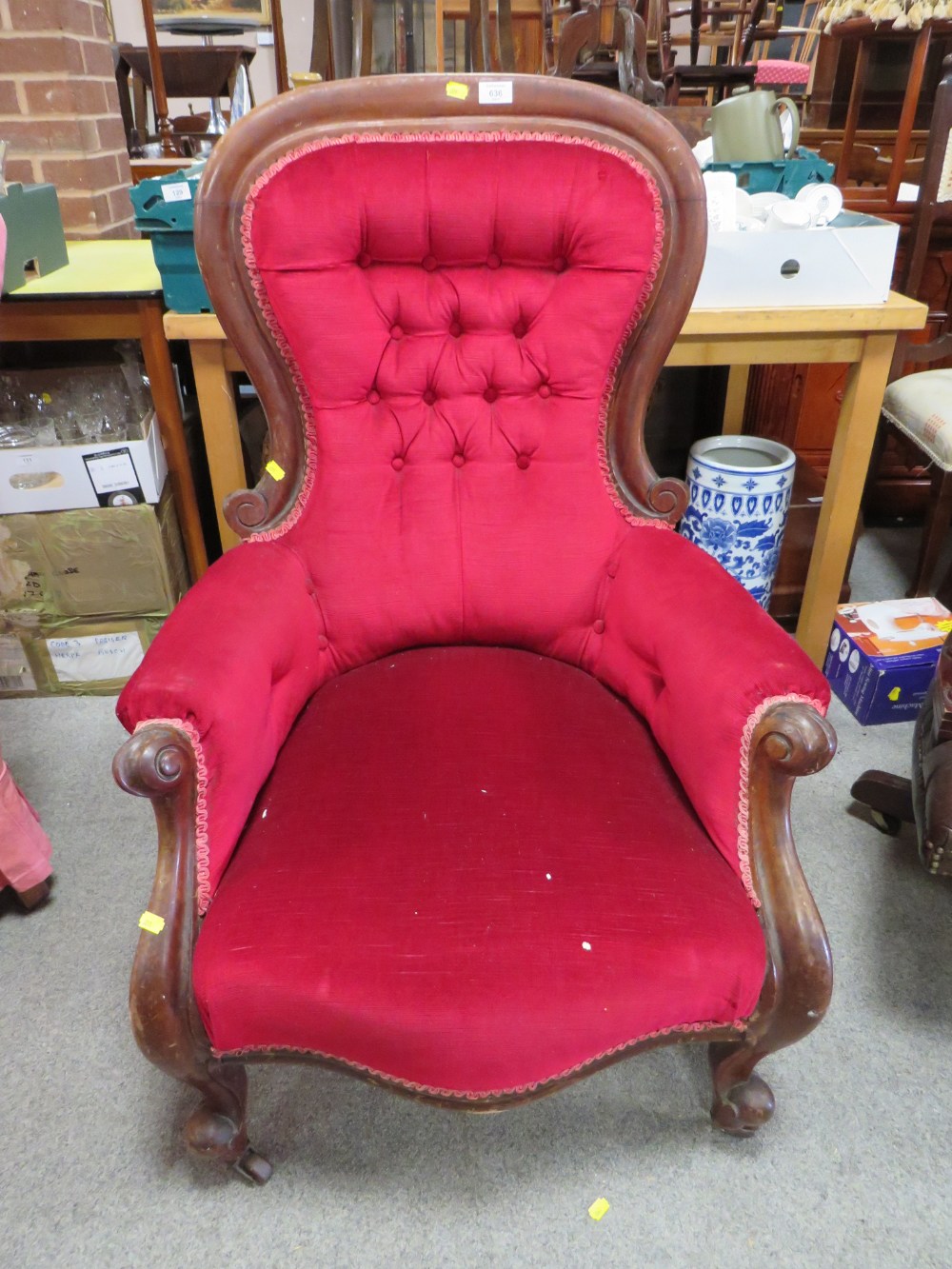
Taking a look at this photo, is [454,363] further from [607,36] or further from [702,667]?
[607,36]

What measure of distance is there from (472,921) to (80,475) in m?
1.23

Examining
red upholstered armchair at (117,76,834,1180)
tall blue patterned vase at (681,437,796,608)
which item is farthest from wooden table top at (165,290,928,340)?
red upholstered armchair at (117,76,834,1180)

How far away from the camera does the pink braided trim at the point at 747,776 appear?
33.0 inches

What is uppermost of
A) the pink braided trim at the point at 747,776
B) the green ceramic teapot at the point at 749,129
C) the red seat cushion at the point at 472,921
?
the green ceramic teapot at the point at 749,129

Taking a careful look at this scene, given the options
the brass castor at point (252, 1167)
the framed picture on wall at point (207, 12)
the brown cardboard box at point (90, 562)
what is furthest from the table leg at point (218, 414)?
the framed picture on wall at point (207, 12)

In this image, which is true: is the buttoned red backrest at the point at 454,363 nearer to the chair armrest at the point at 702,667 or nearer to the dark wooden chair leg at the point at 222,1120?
the chair armrest at the point at 702,667

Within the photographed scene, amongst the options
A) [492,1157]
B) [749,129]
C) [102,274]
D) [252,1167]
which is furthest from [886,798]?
[102,274]

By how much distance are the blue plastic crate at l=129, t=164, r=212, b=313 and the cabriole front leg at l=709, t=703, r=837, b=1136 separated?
1107 mm

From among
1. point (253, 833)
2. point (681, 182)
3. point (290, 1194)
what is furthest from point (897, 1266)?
point (681, 182)

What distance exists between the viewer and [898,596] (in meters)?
2.12

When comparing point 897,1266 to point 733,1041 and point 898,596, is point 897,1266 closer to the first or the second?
point 733,1041

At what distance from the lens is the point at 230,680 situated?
2.92ft

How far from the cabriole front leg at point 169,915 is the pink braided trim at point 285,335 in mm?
410

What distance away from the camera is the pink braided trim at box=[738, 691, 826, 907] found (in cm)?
84
